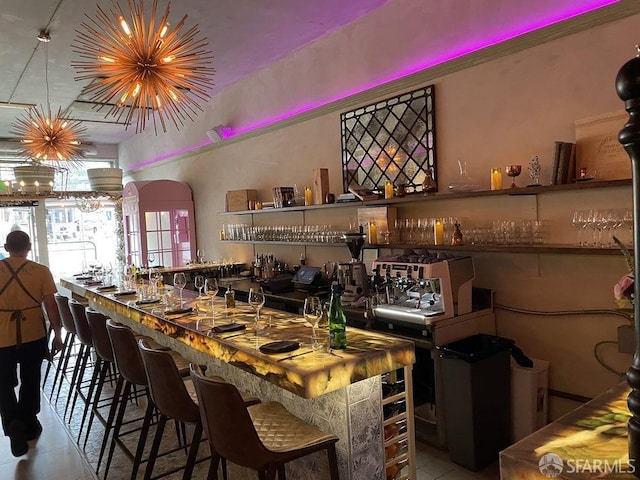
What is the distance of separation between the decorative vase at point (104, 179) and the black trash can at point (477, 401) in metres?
7.64

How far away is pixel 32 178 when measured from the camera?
7.02 metres

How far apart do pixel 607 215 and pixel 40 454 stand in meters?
4.24

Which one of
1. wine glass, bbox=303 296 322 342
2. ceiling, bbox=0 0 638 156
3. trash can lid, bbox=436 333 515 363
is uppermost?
ceiling, bbox=0 0 638 156

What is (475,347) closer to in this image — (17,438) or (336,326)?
(336,326)

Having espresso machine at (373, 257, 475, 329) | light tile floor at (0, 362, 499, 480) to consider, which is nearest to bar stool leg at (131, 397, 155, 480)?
light tile floor at (0, 362, 499, 480)

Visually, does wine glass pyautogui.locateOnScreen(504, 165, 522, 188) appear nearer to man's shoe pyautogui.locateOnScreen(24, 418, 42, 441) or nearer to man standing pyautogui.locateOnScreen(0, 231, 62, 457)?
man standing pyautogui.locateOnScreen(0, 231, 62, 457)

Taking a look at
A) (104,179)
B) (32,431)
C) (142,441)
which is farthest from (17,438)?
(104,179)

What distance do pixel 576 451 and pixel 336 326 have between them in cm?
120

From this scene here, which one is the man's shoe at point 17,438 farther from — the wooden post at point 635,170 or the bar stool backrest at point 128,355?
the wooden post at point 635,170

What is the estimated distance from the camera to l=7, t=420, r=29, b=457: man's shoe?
11.3ft

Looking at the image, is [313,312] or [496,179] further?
[496,179]

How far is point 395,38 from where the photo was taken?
4.27 meters

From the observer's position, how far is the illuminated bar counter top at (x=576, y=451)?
109cm

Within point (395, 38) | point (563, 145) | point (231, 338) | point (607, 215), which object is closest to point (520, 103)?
point (563, 145)
